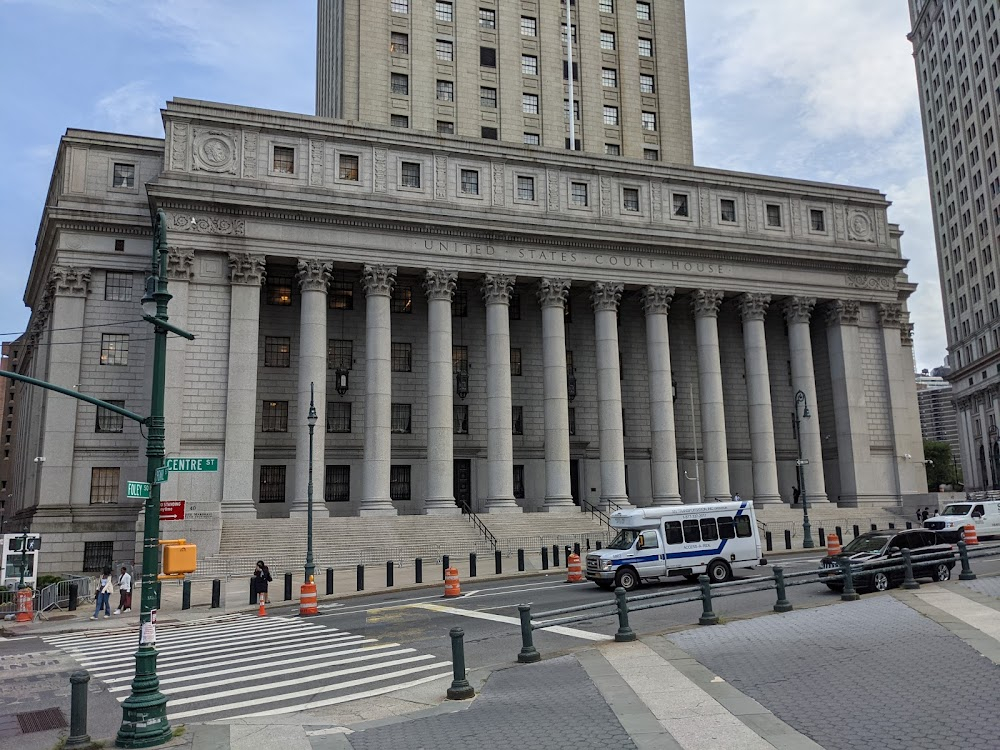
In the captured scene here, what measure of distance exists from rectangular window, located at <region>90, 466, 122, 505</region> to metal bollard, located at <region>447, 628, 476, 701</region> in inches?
1433

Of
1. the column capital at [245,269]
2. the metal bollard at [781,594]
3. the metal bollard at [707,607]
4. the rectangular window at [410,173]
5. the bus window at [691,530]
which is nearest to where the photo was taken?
the metal bollard at [707,607]

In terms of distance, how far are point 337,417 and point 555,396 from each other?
511 inches

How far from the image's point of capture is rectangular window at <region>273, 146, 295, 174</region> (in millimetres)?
45219

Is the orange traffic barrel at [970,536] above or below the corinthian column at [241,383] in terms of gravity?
below

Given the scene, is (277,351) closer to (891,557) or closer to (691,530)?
(691,530)

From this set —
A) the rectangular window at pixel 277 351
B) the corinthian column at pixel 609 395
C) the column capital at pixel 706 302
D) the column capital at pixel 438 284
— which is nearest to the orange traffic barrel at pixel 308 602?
the column capital at pixel 438 284

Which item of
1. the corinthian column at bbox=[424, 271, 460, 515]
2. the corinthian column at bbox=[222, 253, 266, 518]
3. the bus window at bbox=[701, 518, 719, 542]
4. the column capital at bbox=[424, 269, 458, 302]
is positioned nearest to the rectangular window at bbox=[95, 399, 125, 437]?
the corinthian column at bbox=[222, 253, 266, 518]

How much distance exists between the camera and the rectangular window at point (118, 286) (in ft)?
148

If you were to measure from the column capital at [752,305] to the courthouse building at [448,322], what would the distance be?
20cm

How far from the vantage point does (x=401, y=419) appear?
164 feet

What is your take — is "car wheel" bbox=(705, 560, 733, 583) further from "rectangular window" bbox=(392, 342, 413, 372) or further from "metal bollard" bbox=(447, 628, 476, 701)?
"rectangular window" bbox=(392, 342, 413, 372)

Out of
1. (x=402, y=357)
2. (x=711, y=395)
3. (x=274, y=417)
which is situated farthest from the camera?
(x=711, y=395)

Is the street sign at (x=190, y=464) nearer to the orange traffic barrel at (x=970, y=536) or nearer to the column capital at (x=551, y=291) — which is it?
the orange traffic barrel at (x=970, y=536)

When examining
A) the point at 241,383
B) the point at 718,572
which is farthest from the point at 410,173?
the point at 718,572
